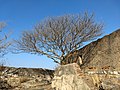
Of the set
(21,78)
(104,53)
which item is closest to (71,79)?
(104,53)

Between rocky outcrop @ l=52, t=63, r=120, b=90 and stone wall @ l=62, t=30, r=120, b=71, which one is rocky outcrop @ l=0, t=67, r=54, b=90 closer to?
rocky outcrop @ l=52, t=63, r=120, b=90

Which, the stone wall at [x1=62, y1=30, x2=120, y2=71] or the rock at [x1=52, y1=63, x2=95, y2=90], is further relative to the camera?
the stone wall at [x1=62, y1=30, x2=120, y2=71]

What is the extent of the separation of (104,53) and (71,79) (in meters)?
4.98

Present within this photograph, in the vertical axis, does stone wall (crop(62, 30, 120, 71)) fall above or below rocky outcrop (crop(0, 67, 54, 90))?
above

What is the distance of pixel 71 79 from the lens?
668 cm

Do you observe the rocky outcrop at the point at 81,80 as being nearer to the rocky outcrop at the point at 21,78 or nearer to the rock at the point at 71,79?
the rock at the point at 71,79

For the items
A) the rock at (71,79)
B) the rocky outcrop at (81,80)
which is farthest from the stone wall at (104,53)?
the rock at (71,79)

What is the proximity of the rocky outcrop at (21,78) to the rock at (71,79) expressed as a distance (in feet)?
10.3

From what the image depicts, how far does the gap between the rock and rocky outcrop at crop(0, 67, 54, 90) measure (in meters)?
3.13

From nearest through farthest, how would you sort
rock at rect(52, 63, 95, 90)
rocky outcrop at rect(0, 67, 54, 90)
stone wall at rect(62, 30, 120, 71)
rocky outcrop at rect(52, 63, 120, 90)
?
rocky outcrop at rect(52, 63, 120, 90), rock at rect(52, 63, 95, 90), stone wall at rect(62, 30, 120, 71), rocky outcrop at rect(0, 67, 54, 90)

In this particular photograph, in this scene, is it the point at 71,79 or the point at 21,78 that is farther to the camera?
the point at 21,78

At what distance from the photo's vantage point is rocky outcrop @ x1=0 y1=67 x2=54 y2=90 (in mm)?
10831

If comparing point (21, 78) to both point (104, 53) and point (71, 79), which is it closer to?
point (104, 53)

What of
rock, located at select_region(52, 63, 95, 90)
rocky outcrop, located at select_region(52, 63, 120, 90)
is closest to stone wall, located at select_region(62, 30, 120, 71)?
rocky outcrop, located at select_region(52, 63, 120, 90)
